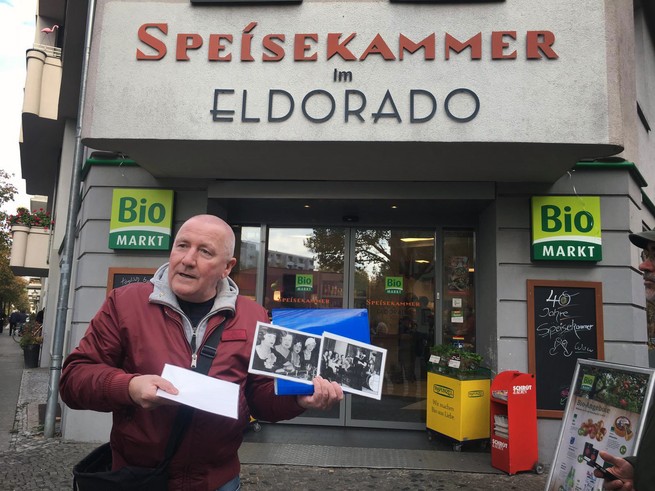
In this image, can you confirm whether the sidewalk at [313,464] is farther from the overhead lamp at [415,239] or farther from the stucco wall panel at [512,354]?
the overhead lamp at [415,239]

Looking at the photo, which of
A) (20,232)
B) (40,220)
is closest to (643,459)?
(40,220)

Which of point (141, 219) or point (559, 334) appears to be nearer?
point (559, 334)

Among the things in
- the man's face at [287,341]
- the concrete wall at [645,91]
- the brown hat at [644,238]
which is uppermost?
the concrete wall at [645,91]

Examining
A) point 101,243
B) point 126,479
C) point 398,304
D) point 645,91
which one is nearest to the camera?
point 126,479

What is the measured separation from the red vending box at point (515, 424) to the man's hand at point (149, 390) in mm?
4578

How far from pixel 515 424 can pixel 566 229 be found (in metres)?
2.38

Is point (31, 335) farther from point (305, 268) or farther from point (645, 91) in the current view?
point (645, 91)

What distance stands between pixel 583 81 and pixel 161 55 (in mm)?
4246

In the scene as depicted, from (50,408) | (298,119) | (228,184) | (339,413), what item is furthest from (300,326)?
(50,408)

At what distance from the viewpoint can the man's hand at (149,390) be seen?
1.69 m

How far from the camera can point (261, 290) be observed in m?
7.22

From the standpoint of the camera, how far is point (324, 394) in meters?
1.90

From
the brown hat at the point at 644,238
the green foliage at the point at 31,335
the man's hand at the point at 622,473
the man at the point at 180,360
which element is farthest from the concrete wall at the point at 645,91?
the green foliage at the point at 31,335

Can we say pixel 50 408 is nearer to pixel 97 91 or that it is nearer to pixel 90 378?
pixel 97 91
